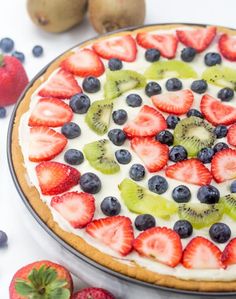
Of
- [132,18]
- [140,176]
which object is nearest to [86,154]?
[140,176]

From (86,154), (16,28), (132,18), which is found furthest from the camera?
(16,28)

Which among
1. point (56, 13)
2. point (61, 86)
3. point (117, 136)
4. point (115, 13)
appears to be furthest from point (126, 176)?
point (56, 13)

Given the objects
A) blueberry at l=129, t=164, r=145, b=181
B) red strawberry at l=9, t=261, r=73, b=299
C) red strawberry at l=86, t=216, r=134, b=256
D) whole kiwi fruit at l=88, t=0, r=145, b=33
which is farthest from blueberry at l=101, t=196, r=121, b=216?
whole kiwi fruit at l=88, t=0, r=145, b=33

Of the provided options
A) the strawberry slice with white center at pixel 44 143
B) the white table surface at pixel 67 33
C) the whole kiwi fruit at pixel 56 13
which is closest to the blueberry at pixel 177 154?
the strawberry slice with white center at pixel 44 143

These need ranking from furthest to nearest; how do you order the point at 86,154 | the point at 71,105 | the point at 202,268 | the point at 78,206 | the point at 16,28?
the point at 16,28
the point at 71,105
the point at 86,154
the point at 78,206
the point at 202,268

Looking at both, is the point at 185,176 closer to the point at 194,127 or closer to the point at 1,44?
the point at 194,127

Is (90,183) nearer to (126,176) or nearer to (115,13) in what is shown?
(126,176)

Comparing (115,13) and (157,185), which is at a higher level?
(115,13)

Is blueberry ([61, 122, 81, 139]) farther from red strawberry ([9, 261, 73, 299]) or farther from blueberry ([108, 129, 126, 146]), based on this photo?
red strawberry ([9, 261, 73, 299])
